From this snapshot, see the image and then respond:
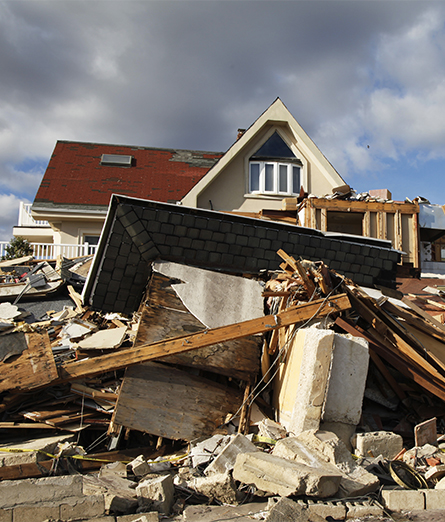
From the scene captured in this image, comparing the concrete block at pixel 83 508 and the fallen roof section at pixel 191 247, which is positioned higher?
the fallen roof section at pixel 191 247

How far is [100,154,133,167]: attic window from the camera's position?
58.3ft

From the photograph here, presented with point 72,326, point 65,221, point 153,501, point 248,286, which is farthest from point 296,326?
point 65,221

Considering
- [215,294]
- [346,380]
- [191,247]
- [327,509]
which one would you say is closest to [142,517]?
[327,509]

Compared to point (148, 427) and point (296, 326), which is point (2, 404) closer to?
point (148, 427)

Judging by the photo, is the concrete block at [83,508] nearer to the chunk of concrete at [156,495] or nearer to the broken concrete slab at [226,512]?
the chunk of concrete at [156,495]

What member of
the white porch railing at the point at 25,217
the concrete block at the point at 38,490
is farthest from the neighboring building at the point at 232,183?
the concrete block at the point at 38,490

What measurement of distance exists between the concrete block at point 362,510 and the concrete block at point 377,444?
36.7 inches

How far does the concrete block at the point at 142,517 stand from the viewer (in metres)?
3.31

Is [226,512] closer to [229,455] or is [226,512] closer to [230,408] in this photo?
[229,455]

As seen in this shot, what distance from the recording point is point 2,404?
522 centimetres

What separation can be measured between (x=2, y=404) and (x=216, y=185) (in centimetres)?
1106

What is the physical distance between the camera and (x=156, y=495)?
12.2ft

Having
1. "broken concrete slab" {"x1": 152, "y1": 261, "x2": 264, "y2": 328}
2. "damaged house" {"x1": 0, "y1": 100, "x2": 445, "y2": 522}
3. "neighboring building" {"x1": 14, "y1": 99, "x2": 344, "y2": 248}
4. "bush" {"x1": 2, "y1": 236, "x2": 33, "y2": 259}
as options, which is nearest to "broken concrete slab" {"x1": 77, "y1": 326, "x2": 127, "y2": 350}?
"damaged house" {"x1": 0, "y1": 100, "x2": 445, "y2": 522}

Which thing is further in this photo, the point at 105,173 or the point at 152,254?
the point at 105,173
